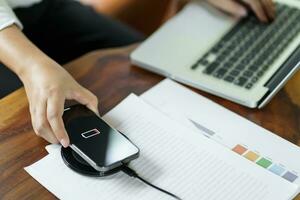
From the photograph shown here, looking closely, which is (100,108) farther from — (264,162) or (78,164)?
(264,162)

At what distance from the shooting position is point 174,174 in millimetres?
680

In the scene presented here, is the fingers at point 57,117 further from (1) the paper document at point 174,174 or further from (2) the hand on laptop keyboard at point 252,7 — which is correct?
(2) the hand on laptop keyboard at point 252,7

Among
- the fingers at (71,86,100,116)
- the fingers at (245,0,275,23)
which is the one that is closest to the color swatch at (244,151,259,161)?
the fingers at (71,86,100,116)

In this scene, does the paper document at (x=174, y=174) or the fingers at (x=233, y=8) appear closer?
the paper document at (x=174, y=174)

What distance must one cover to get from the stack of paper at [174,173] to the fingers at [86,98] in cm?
5

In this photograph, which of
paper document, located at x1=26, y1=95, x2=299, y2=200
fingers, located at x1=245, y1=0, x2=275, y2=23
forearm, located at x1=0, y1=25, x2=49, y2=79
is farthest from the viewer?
fingers, located at x1=245, y1=0, x2=275, y2=23

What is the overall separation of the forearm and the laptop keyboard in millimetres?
261

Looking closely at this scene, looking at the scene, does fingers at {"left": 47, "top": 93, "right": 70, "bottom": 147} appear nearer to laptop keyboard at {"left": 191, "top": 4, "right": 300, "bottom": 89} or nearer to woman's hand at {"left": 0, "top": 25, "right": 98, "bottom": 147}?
woman's hand at {"left": 0, "top": 25, "right": 98, "bottom": 147}

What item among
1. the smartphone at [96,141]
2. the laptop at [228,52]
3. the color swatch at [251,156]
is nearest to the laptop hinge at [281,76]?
the laptop at [228,52]

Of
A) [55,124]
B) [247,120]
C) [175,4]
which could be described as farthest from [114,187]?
[175,4]

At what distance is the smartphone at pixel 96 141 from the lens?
659 mm

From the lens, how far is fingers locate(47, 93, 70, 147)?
69 centimetres

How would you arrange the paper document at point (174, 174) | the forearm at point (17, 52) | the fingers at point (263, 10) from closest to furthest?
1. the paper document at point (174, 174)
2. the forearm at point (17, 52)
3. the fingers at point (263, 10)

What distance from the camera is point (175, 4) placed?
1.07 m
